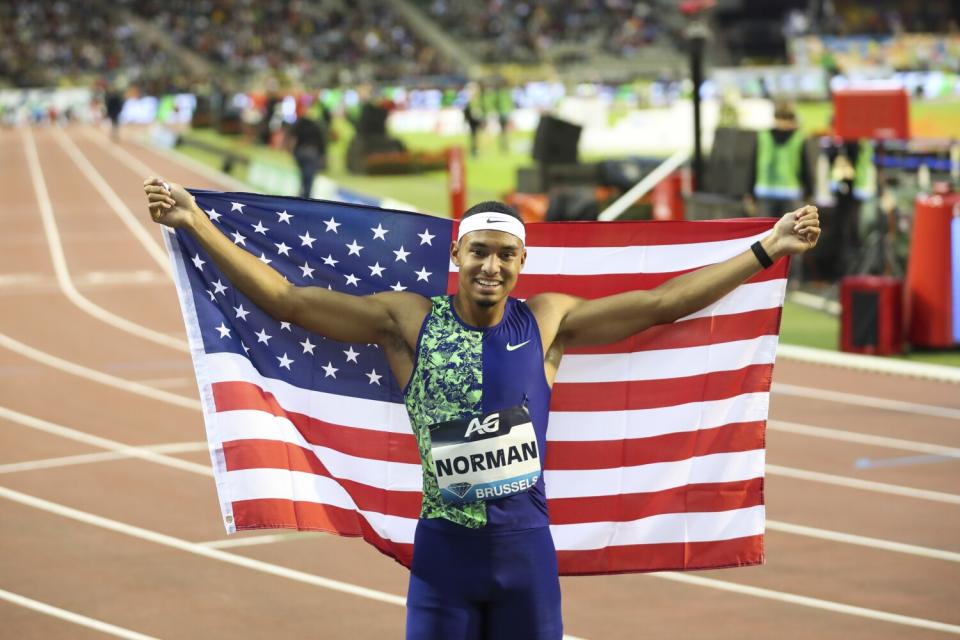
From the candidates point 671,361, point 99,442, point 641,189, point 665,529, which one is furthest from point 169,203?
point 641,189

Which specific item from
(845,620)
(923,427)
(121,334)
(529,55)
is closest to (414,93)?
(529,55)

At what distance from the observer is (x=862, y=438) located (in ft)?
38.3

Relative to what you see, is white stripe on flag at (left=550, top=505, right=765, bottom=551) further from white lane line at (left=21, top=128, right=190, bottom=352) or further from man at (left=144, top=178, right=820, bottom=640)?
white lane line at (left=21, top=128, right=190, bottom=352)

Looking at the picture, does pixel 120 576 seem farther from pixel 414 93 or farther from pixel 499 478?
pixel 414 93

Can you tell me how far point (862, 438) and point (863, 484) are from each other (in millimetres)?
1389

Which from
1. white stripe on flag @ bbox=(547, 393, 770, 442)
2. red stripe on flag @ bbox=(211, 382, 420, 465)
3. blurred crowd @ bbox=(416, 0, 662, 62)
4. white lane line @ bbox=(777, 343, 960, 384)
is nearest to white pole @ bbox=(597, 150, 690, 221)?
white lane line @ bbox=(777, 343, 960, 384)

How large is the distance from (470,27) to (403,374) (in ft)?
272

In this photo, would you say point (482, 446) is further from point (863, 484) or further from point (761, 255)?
point (863, 484)

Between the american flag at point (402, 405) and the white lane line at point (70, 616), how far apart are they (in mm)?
2218

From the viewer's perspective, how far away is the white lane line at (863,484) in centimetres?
1005

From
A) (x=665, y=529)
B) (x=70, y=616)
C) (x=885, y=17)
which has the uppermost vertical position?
(x=885, y=17)

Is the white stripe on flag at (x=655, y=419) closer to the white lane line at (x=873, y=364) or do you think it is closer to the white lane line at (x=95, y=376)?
the white lane line at (x=95, y=376)

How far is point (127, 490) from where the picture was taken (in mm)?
10492

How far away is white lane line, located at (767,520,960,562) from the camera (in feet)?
28.8
